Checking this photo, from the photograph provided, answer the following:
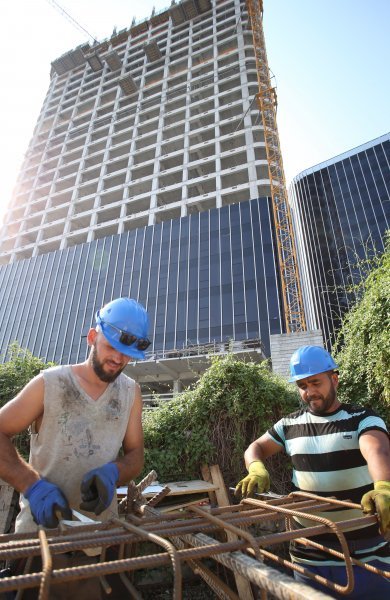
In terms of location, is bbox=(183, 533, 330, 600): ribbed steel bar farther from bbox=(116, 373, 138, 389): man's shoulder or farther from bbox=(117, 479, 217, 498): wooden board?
bbox=(117, 479, 217, 498): wooden board

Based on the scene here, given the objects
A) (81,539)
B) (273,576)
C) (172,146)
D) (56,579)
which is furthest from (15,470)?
(172,146)

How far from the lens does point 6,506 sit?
3.90 m

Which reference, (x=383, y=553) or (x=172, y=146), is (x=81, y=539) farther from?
(x=172, y=146)

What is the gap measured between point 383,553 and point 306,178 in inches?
2371

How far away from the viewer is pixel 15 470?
1745 millimetres

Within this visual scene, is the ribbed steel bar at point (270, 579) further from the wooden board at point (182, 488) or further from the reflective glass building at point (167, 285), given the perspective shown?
the reflective glass building at point (167, 285)

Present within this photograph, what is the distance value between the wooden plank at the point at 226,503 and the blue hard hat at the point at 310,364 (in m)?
2.01

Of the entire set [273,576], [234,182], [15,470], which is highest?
[234,182]

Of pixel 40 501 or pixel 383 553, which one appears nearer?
pixel 40 501

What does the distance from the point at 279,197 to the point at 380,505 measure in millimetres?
35160

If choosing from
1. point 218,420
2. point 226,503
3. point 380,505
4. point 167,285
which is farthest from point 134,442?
point 167,285

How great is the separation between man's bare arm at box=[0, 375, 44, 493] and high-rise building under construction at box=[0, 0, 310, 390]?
24116mm

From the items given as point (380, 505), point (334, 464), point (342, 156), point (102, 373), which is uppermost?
point (342, 156)

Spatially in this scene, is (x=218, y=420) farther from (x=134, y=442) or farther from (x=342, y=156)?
(x=342, y=156)
